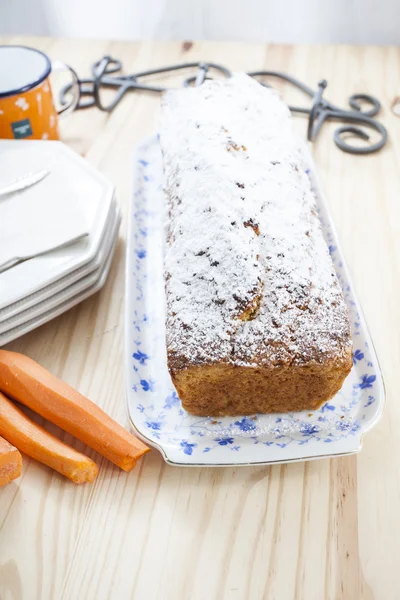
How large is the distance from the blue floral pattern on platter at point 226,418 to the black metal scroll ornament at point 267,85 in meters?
0.53

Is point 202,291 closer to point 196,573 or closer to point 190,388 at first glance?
point 190,388

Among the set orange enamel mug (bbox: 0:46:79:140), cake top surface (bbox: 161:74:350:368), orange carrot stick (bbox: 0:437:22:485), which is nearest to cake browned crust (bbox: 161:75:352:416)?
cake top surface (bbox: 161:74:350:368)

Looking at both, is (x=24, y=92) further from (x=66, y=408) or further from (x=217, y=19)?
(x=217, y=19)

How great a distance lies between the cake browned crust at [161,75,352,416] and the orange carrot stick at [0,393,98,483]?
196 mm

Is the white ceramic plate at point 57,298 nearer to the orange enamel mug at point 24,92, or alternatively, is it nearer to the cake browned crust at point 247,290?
the cake browned crust at point 247,290

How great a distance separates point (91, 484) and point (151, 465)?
4.0 inches

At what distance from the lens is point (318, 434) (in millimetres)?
968

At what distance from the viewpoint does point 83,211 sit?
1217mm

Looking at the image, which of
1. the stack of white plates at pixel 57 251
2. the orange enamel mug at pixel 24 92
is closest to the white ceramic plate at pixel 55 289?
the stack of white plates at pixel 57 251

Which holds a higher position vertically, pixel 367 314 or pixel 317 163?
pixel 317 163

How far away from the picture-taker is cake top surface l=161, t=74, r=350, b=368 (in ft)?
3.10

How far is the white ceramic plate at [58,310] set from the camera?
108 centimetres

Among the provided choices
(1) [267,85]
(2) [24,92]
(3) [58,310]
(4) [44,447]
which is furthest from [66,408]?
(1) [267,85]

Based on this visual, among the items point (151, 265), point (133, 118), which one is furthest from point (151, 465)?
point (133, 118)
